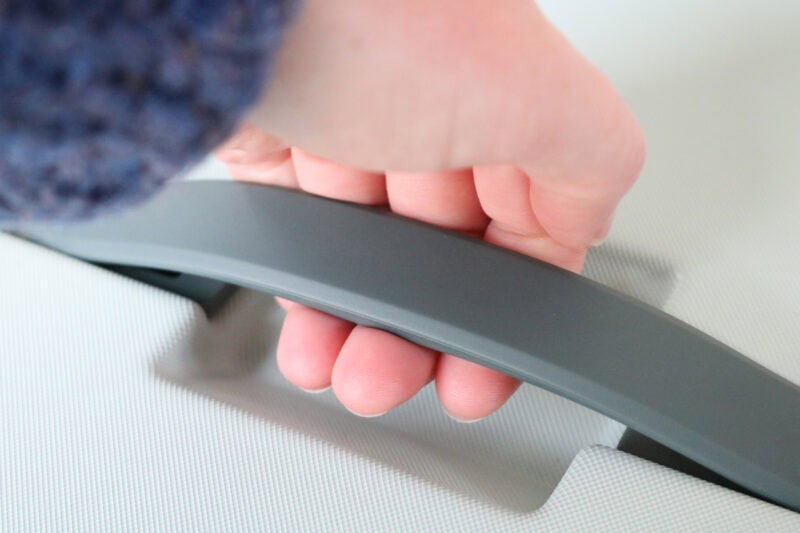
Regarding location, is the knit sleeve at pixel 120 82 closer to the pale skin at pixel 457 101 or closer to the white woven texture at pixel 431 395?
the pale skin at pixel 457 101

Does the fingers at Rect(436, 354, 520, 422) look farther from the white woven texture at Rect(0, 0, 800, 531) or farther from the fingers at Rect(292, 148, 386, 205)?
the fingers at Rect(292, 148, 386, 205)

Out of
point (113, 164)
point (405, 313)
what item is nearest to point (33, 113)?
point (113, 164)

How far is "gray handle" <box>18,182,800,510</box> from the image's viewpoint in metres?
0.36

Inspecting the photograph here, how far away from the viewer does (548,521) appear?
36cm

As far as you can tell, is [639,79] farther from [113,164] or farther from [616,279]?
[113,164]

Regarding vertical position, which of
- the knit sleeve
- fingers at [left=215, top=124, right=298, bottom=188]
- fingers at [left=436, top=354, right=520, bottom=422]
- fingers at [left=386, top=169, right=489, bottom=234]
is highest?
the knit sleeve

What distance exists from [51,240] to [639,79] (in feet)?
1.44

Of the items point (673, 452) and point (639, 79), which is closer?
point (673, 452)

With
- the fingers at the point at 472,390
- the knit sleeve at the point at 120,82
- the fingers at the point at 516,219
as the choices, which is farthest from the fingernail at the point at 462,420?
the knit sleeve at the point at 120,82

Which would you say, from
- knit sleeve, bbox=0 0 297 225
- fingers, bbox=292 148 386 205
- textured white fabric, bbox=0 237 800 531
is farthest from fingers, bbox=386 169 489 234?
knit sleeve, bbox=0 0 297 225

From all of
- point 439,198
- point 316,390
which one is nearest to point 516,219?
point 439,198

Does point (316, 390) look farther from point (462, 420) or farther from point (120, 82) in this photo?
point (120, 82)

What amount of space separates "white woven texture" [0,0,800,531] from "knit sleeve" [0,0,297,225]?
0.24m

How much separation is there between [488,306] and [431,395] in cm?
12
